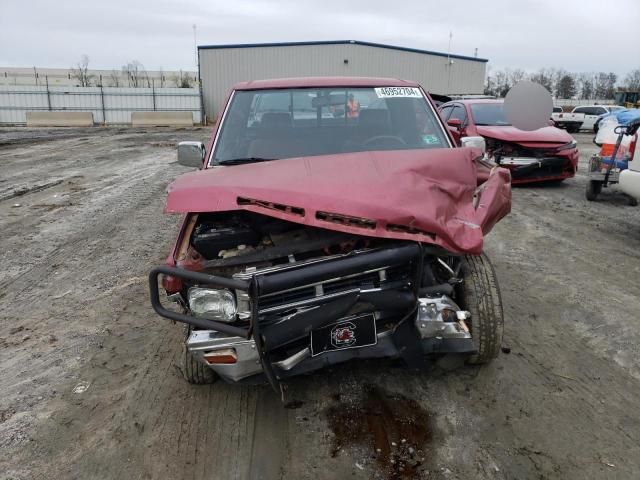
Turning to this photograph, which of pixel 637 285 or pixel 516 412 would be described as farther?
pixel 637 285

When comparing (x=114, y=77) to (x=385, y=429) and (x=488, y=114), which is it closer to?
(x=488, y=114)

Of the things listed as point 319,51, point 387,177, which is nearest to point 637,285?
point 387,177

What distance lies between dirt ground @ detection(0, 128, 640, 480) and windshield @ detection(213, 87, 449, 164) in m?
1.56

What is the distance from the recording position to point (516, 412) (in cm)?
296

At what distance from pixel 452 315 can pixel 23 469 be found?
236 centimetres

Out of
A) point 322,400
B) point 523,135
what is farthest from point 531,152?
point 322,400

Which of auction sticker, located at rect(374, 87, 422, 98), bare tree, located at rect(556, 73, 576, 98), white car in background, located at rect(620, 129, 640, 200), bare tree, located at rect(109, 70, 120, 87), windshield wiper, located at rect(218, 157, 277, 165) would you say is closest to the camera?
windshield wiper, located at rect(218, 157, 277, 165)

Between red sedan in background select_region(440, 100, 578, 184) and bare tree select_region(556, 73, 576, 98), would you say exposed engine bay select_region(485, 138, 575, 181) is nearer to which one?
red sedan in background select_region(440, 100, 578, 184)

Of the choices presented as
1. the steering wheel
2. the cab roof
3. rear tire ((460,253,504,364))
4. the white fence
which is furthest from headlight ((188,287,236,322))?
the white fence

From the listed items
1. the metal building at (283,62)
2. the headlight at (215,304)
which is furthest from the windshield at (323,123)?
the metal building at (283,62)

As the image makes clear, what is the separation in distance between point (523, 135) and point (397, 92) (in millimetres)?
6039

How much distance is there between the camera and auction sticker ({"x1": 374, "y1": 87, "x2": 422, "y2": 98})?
4.21 m

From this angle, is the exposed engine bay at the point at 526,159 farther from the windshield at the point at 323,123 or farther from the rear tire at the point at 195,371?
the rear tire at the point at 195,371

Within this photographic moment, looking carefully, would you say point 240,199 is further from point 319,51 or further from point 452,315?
point 319,51
